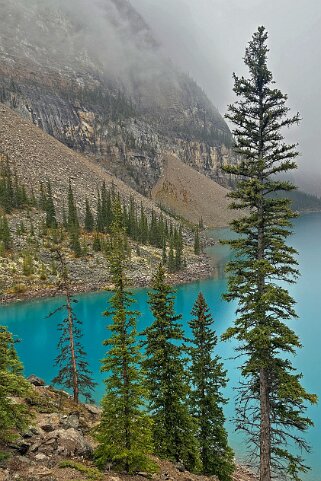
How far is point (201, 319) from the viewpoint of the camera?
18781 mm

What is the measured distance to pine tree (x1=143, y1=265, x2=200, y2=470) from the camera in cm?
1666

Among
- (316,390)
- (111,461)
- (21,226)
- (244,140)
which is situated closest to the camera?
(111,461)

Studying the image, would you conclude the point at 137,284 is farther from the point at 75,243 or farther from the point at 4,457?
the point at 4,457

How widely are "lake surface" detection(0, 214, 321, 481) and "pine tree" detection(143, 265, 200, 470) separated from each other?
6.26 m

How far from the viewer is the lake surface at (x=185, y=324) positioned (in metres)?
31.9

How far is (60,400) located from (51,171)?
120723 mm

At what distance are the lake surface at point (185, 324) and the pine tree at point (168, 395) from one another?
6264mm

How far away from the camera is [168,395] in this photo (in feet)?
55.6

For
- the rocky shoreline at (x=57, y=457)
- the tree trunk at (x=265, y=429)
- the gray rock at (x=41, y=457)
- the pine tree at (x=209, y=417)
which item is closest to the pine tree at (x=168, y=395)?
the rocky shoreline at (x=57, y=457)

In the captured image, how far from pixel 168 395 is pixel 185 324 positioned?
37.8 m

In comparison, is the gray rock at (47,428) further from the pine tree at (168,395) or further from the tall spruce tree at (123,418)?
the pine tree at (168,395)

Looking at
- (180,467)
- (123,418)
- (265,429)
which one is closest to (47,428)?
(123,418)

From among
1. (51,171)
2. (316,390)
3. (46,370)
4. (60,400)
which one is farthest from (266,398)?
(51,171)

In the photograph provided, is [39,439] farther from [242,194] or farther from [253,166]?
[253,166]
